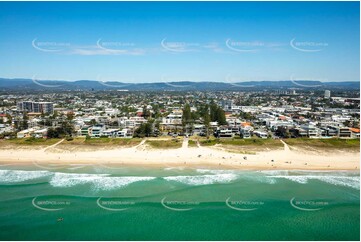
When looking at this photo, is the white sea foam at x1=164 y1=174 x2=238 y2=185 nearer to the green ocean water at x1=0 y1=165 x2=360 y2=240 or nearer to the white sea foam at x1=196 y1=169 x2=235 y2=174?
the green ocean water at x1=0 y1=165 x2=360 y2=240

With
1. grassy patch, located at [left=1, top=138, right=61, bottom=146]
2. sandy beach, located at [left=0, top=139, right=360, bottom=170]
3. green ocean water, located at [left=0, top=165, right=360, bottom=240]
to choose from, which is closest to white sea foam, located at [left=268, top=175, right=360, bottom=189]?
green ocean water, located at [left=0, top=165, right=360, bottom=240]

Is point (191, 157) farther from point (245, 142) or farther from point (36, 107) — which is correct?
point (36, 107)

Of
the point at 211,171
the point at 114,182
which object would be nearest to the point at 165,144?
the point at 211,171

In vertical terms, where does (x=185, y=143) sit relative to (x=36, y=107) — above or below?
below

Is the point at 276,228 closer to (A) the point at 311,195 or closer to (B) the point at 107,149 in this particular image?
(A) the point at 311,195

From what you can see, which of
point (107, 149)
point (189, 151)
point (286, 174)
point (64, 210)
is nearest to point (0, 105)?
point (107, 149)

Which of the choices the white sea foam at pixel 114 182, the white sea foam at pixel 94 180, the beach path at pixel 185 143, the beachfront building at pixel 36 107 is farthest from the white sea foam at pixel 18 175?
the beachfront building at pixel 36 107

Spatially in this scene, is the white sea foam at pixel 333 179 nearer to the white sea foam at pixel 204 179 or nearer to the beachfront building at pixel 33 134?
the white sea foam at pixel 204 179
